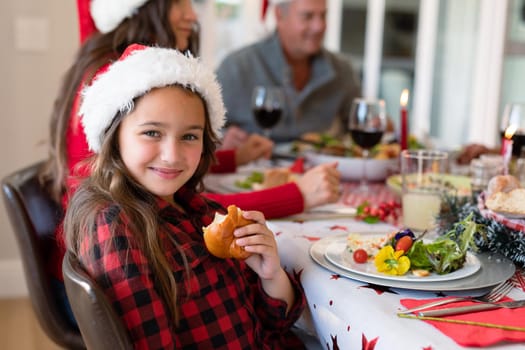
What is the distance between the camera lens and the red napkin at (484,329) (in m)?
0.73

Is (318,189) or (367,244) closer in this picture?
(367,244)

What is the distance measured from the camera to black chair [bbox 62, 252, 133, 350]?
823 mm

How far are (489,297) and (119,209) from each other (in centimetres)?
57

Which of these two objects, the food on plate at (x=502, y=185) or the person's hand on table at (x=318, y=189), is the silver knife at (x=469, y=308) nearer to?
the food on plate at (x=502, y=185)

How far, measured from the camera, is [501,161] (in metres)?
1.41

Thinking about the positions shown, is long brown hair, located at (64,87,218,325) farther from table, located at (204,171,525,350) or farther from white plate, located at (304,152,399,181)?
white plate, located at (304,152,399,181)

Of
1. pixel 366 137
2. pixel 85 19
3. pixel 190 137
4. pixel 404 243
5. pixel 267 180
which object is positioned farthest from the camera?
pixel 85 19

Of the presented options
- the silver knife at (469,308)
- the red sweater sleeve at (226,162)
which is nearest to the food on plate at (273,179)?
the red sweater sleeve at (226,162)

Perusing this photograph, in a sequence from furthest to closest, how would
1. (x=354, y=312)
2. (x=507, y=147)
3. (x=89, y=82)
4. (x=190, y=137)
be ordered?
1. (x=89, y=82)
2. (x=507, y=147)
3. (x=190, y=137)
4. (x=354, y=312)

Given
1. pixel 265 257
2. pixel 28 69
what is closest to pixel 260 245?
pixel 265 257

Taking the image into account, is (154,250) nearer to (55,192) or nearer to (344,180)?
(55,192)

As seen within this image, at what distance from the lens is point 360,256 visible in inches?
39.3

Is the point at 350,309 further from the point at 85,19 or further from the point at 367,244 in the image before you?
the point at 85,19

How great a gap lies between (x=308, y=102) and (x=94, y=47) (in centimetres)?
127
